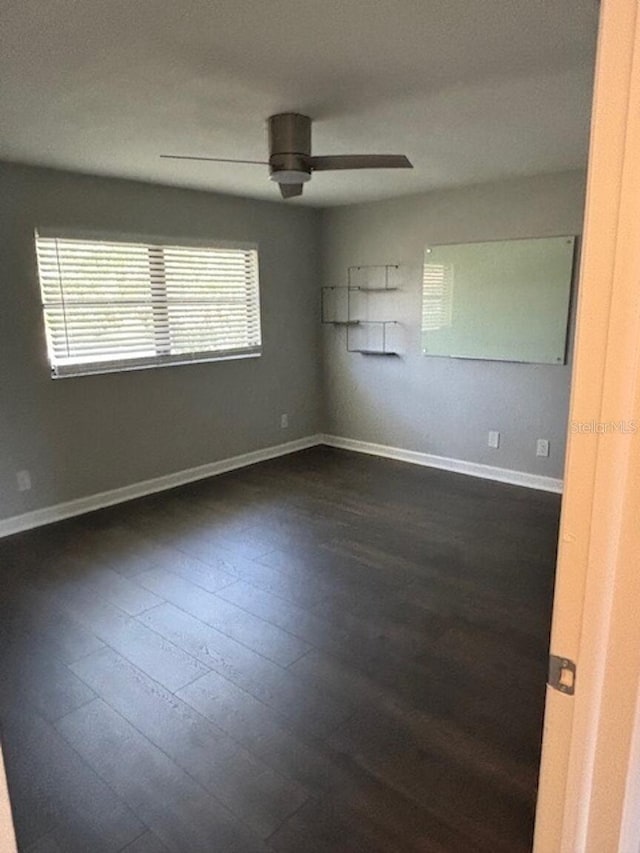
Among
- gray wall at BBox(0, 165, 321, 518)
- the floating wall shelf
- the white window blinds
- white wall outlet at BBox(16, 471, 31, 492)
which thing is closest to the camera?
gray wall at BBox(0, 165, 321, 518)

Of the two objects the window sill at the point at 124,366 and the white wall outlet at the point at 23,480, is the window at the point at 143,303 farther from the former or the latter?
the white wall outlet at the point at 23,480

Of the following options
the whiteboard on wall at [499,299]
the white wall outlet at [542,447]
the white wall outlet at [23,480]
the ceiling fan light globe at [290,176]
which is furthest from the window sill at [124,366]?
the white wall outlet at [542,447]

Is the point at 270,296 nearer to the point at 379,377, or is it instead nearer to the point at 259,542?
the point at 379,377

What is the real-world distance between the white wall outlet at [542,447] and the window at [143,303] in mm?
2509

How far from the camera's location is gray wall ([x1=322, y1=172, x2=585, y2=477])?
13.3 feet

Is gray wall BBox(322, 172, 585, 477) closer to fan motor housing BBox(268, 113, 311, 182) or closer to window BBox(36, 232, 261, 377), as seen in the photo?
window BBox(36, 232, 261, 377)

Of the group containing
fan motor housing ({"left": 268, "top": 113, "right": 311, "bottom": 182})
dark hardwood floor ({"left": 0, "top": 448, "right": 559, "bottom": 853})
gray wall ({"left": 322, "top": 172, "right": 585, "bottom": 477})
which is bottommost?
dark hardwood floor ({"left": 0, "top": 448, "right": 559, "bottom": 853})

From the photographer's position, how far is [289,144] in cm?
248

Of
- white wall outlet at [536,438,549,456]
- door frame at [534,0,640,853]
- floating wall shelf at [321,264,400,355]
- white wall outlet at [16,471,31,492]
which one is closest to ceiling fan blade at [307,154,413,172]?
door frame at [534,0,640,853]

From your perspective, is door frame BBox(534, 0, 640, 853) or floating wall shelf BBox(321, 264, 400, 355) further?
floating wall shelf BBox(321, 264, 400, 355)

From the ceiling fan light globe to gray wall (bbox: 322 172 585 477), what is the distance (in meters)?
2.18

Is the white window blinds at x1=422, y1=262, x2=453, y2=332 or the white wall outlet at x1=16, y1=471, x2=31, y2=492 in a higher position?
the white window blinds at x1=422, y1=262, x2=453, y2=332

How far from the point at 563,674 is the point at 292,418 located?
15.7ft

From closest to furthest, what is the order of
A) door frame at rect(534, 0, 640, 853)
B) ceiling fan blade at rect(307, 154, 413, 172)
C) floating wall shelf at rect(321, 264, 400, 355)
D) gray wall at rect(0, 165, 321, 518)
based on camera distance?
1. door frame at rect(534, 0, 640, 853)
2. ceiling fan blade at rect(307, 154, 413, 172)
3. gray wall at rect(0, 165, 321, 518)
4. floating wall shelf at rect(321, 264, 400, 355)
